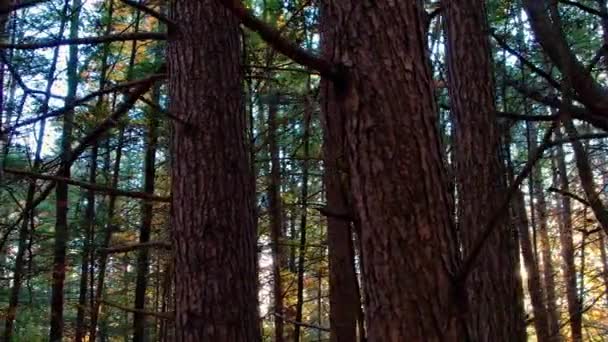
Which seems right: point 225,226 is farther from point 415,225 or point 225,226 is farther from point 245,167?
point 415,225

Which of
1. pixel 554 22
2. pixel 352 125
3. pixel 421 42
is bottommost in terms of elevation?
pixel 352 125

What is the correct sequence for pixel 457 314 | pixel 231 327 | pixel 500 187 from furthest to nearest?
pixel 500 187 < pixel 231 327 < pixel 457 314

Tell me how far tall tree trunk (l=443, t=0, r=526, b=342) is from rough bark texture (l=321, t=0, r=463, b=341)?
2697mm

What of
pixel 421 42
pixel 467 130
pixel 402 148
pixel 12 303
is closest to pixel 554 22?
pixel 421 42

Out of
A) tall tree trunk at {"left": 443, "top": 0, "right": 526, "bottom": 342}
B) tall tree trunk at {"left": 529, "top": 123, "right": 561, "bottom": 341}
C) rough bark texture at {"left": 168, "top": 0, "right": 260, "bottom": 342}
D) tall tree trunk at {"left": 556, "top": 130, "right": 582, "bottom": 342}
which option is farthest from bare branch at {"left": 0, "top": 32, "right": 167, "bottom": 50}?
tall tree trunk at {"left": 556, "top": 130, "right": 582, "bottom": 342}

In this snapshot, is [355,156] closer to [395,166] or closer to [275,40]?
[395,166]

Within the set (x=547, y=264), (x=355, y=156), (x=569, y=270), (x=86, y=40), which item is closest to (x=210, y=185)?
(x=86, y=40)

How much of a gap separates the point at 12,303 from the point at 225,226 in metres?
6.04

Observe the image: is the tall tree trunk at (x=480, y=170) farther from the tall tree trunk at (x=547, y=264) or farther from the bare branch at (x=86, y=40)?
the bare branch at (x=86, y=40)

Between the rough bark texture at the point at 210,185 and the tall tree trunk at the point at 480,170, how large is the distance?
1791 millimetres

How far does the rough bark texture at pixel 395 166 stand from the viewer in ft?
6.46

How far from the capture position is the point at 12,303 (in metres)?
8.78

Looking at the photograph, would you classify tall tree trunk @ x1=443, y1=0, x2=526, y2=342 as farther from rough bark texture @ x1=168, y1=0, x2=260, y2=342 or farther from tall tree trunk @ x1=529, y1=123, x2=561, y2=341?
rough bark texture @ x1=168, y1=0, x2=260, y2=342

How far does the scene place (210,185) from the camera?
414 cm
